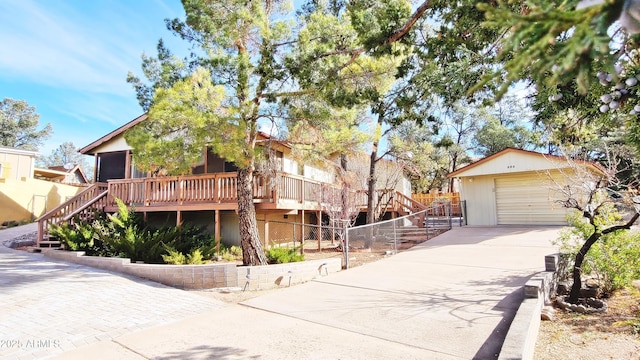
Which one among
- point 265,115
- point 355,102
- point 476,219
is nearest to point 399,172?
point 476,219

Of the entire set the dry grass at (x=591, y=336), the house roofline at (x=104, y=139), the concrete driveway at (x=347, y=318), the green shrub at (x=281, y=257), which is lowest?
the dry grass at (x=591, y=336)

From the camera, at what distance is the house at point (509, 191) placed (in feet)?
45.6

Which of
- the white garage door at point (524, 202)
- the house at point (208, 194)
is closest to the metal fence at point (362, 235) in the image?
the house at point (208, 194)

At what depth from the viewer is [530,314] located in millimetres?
4051

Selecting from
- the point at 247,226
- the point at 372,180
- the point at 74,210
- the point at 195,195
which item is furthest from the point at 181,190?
the point at 372,180

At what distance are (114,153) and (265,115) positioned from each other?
1075cm

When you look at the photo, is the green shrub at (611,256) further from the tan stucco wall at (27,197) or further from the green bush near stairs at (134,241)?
the tan stucco wall at (27,197)

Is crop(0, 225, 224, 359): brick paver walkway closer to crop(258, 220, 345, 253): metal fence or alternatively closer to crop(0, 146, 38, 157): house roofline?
crop(258, 220, 345, 253): metal fence

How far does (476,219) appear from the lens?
51.3 feet

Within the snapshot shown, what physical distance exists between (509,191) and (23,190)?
83.8ft

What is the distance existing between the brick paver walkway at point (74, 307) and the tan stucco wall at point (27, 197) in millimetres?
13918

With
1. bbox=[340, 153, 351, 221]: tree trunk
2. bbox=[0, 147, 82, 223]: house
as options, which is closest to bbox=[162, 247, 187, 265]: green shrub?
bbox=[340, 153, 351, 221]: tree trunk

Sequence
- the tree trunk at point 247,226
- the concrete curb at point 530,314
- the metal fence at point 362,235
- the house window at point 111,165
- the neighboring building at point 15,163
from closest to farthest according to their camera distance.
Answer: the concrete curb at point 530,314 → the tree trunk at point 247,226 → the metal fence at point 362,235 → the house window at point 111,165 → the neighboring building at point 15,163

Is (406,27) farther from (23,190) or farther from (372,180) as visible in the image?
(23,190)
